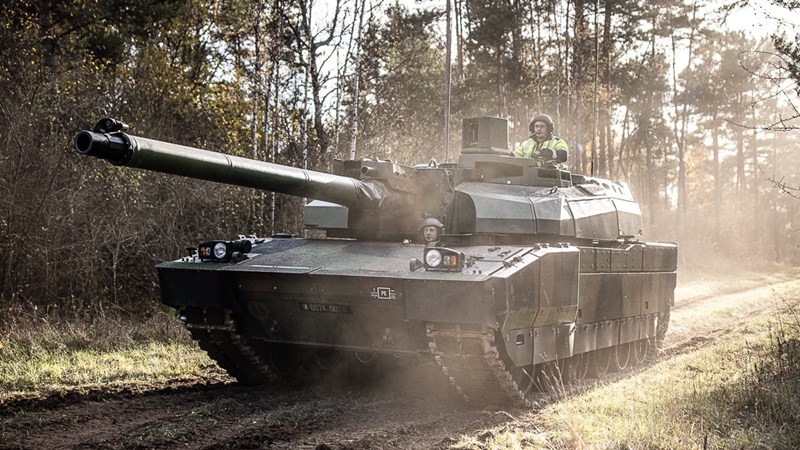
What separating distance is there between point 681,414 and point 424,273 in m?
2.44

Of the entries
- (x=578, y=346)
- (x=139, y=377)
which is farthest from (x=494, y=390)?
(x=139, y=377)

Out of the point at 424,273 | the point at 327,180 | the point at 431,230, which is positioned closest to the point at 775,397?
the point at 424,273

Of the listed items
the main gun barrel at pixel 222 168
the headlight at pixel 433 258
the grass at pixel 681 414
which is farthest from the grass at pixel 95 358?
the grass at pixel 681 414

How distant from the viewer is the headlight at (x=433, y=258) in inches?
312

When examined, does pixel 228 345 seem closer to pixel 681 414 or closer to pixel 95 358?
pixel 95 358

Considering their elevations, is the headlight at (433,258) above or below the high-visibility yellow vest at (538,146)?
below

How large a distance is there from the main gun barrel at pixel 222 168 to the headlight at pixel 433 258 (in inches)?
41.8

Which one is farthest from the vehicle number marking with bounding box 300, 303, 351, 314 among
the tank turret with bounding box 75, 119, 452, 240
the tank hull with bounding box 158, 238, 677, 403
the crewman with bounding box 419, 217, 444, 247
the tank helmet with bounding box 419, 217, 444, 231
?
the tank helmet with bounding box 419, 217, 444, 231

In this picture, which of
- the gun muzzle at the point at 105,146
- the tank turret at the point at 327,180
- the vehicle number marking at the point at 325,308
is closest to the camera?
the gun muzzle at the point at 105,146

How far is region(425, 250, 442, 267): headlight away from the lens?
792 centimetres

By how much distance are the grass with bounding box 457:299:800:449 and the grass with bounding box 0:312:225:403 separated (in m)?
4.13

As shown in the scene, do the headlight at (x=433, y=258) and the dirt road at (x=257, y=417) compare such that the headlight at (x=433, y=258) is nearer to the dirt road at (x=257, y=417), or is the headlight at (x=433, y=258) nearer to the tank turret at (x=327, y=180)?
the tank turret at (x=327, y=180)

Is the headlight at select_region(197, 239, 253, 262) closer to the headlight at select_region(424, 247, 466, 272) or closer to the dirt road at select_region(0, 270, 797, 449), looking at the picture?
the dirt road at select_region(0, 270, 797, 449)

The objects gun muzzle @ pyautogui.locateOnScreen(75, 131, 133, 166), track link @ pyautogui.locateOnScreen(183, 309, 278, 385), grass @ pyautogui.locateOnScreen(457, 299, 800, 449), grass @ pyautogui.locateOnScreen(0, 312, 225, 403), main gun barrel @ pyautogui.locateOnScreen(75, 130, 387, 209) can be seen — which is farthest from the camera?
track link @ pyautogui.locateOnScreen(183, 309, 278, 385)
